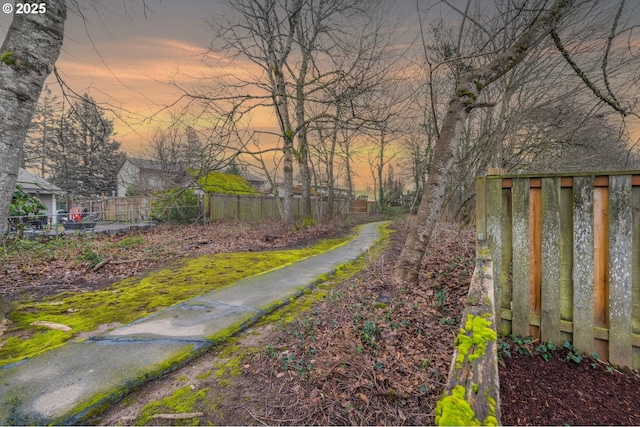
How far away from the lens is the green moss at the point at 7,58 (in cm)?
277

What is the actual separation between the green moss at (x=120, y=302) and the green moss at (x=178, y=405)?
0.75 meters

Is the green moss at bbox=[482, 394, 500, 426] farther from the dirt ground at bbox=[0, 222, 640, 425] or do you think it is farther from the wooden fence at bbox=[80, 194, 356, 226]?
the wooden fence at bbox=[80, 194, 356, 226]

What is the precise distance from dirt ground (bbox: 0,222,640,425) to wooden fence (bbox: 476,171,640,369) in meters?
0.25

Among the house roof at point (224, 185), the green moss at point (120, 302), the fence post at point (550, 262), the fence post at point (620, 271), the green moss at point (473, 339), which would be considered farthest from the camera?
the house roof at point (224, 185)

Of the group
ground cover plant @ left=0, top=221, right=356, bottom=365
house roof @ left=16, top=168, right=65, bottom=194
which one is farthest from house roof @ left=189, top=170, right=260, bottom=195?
ground cover plant @ left=0, top=221, right=356, bottom=365

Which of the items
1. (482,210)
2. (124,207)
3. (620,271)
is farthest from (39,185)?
(124,207)

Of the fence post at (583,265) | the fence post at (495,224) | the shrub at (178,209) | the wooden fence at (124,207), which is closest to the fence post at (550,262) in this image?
the fence post at (583,265)

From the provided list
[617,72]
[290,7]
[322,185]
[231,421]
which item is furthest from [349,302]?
[322,185]

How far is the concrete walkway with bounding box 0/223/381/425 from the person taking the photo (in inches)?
68.9

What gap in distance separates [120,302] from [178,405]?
252 cm

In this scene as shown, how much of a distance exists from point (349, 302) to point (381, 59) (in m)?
9.18

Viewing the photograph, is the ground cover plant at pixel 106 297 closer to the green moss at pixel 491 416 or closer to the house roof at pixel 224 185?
the green moss at pixel 491 416

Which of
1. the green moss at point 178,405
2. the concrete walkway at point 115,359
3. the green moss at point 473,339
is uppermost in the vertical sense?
the green moss at point 473,339

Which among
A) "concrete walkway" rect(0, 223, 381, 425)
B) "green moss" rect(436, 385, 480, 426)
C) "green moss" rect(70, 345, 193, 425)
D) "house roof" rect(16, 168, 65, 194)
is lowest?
"green moss" rect(70, 345, 193, 425)
